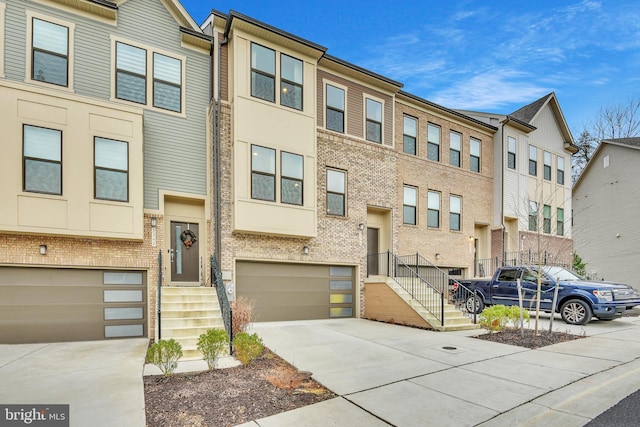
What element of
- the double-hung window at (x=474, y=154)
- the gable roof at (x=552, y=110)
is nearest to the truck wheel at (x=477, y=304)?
the double-hung window at (x=474, y=154)

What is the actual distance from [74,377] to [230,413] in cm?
313

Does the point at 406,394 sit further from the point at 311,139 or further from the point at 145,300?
the point at 311,139

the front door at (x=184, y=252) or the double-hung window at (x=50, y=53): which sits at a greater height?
the double-hung window at (x=50, y=53)

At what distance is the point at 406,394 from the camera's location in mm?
4945

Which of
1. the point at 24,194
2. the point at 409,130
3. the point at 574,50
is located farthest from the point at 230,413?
the point at 574,50

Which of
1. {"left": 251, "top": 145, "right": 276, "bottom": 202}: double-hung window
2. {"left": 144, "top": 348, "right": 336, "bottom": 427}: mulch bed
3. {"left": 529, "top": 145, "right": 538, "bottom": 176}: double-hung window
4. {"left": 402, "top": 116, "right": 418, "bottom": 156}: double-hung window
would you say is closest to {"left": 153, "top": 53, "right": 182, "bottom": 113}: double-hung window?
{"left": 251, "top": 145, "right": 276, "bottom": 202}: double-hung window

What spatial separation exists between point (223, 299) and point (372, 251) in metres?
7.13

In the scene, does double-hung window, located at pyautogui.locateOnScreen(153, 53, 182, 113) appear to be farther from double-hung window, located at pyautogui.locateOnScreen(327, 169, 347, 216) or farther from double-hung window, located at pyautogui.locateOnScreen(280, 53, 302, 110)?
double-hung window, located at pyautogui.locateOnScreen(327, 169, 347, 216)

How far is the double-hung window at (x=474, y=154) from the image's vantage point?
17.2 meters

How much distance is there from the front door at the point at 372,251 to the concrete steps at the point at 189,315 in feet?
21.1

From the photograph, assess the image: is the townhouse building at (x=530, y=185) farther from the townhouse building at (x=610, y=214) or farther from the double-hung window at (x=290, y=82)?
the double-hung window at (x=290, y=82)

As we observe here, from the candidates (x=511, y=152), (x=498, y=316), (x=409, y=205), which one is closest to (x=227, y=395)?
(x=498, y=316)

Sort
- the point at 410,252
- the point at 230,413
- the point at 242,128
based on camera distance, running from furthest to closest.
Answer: the point at 410,252, the point at 242,128, the point at 230,413

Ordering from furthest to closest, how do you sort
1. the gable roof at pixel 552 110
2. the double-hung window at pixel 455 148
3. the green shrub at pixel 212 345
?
the gable roof at pixel 552 110 → the double-hung window at pixel 455 148 → the green shrub at pixel 212 345
